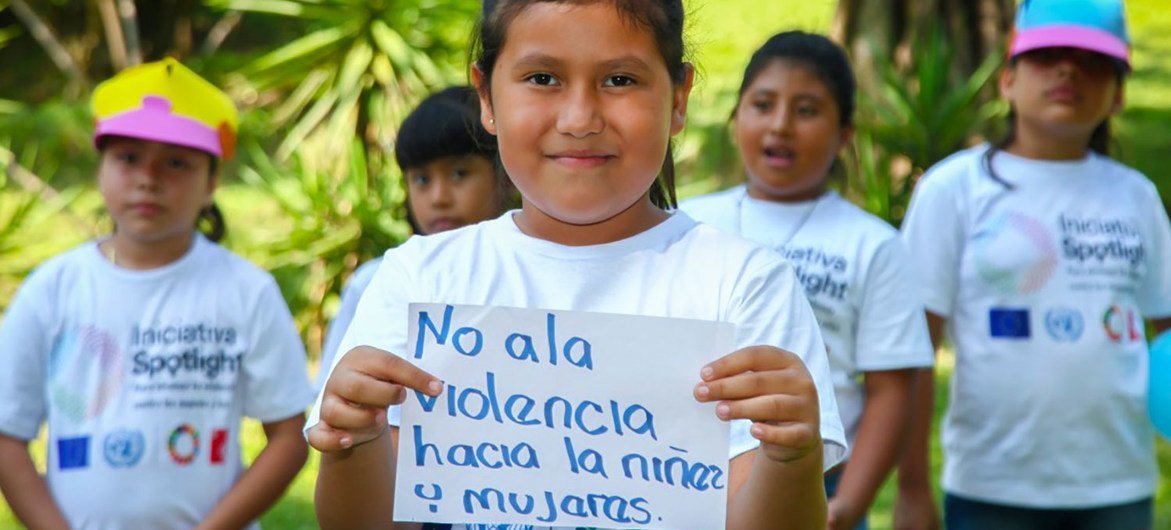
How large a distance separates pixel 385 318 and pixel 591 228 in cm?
32

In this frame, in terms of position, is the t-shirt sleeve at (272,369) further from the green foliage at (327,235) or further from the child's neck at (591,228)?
the green foliage at (327,235)

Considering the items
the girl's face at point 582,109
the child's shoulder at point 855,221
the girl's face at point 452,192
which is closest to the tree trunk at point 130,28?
the girl's face at point 452,192

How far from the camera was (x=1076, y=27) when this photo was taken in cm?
364

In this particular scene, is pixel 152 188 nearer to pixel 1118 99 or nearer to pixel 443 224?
pixel 443 224

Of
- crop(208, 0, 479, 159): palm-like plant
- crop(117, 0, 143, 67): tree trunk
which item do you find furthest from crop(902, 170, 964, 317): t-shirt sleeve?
crop(117, 0, 143, 67): tree trunk

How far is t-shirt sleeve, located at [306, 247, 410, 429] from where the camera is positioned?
6.48 feet

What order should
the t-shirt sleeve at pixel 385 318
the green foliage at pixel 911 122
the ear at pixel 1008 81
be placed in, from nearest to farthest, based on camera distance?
the t-shirt sleeve at pixel 385 318 < the ear at pixel 1008 81 < the green foliage at pixel 911 122

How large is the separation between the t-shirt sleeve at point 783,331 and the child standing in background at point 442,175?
61.8 inches

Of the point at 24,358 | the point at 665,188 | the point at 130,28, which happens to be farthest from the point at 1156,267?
the point at 130,28

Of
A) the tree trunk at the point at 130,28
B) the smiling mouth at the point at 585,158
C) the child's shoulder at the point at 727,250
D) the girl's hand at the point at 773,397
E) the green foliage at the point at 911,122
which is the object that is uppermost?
the tree trunk at the point at 130,28

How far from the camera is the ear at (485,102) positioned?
214cm

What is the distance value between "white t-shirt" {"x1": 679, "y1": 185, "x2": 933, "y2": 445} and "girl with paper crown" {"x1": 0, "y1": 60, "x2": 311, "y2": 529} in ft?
3.68

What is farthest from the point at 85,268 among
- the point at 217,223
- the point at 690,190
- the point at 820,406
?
the point at 690,190

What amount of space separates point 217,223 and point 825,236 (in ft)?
5.53
